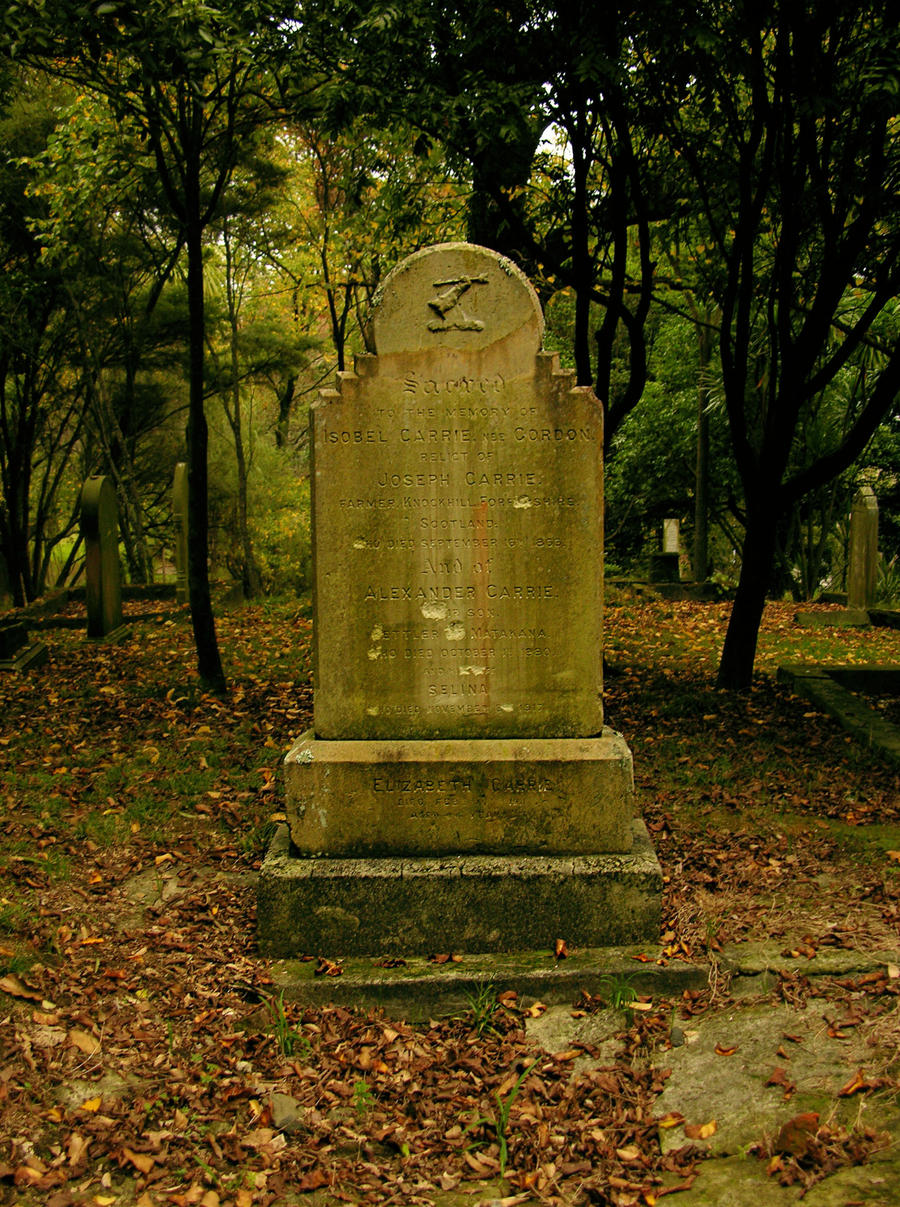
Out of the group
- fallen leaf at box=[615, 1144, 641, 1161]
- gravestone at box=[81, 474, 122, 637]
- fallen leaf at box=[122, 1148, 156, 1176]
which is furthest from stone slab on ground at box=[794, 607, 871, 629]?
fallen leaf at box=[122, 1148, 156, 1176]

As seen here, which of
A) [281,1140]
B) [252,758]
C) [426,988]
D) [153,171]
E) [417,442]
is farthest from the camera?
[153,171]

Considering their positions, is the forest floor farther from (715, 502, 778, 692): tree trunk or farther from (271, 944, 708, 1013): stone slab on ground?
(715, 502, 778, 692): tree trunk

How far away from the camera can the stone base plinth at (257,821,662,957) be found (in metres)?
4.24

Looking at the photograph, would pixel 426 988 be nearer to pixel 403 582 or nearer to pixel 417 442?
pixel 403 582

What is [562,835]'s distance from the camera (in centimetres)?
441

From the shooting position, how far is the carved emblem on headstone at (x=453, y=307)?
4.38m

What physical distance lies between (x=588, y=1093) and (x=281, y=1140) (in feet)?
3.52

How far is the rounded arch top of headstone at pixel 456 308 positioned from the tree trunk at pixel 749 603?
5.00 metres

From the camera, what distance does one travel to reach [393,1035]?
150 inches

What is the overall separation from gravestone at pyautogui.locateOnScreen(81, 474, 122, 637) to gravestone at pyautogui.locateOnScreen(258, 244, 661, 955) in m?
8.83

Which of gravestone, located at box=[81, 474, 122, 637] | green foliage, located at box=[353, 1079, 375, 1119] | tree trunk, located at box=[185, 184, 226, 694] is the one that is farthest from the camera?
gravestone, located at box=[81, 474, 122, 637]

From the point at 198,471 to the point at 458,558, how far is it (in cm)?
499

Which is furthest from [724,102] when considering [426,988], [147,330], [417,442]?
[147,330]

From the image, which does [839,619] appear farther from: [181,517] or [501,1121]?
[501,1121]
